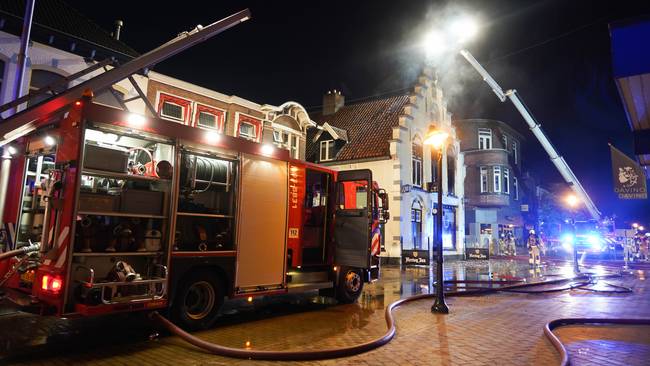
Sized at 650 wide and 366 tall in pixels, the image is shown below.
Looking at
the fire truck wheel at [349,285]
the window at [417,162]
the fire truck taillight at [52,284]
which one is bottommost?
the fire truck wheel at [349,285]

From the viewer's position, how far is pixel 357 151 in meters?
24.1

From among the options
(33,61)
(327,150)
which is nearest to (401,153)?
(327,150)

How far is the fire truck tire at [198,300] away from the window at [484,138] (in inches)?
1319

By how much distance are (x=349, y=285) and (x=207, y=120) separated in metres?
10.7

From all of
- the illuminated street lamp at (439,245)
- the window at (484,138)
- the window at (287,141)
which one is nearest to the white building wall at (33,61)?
the window at (287,141)

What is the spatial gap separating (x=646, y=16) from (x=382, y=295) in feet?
27.5

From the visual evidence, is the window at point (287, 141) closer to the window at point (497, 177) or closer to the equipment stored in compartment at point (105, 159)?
the equipment stored in compartment at point (105, 159)

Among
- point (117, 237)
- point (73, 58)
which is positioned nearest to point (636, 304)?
point (117, 237)

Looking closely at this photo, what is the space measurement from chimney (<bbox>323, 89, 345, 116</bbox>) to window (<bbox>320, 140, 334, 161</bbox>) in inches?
184

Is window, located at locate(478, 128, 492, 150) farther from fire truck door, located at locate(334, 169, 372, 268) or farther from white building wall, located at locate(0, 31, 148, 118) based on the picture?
white building wall, located at locate(0, 31, 148, 118)

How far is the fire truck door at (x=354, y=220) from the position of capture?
9523 mm

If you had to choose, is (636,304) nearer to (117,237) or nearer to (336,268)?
(336,268)

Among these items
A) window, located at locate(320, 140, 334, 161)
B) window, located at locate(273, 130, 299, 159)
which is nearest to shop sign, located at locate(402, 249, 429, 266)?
window, located at locate(320, 140, 334, 161)

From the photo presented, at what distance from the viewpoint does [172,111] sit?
52.8 ft
